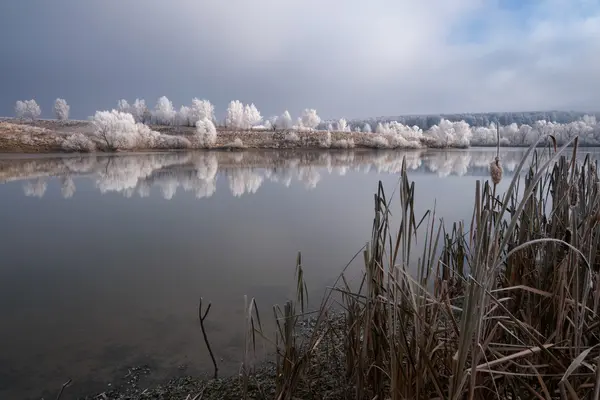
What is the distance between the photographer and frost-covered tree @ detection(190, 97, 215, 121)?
78.2 metres

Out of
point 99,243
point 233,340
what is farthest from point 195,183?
point 233,340

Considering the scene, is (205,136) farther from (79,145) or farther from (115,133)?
(79,145)

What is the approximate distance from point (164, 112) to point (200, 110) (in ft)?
38.7

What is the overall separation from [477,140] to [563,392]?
84282mm

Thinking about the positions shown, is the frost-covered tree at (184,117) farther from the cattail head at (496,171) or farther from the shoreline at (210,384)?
the cattail head at (496,171)

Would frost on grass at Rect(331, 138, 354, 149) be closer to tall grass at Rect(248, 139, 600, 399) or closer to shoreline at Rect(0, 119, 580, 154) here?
shoreline at Rect(0, 119, 580, 154)

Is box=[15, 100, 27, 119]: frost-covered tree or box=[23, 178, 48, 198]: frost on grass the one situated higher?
box=[15, 100, 27, 119]: frost-covered tree

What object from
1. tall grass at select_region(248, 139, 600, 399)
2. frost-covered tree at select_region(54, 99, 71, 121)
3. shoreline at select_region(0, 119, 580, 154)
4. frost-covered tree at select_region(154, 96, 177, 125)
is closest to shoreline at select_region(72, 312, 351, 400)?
tall grass at select_region(248, 139, 600, 399)

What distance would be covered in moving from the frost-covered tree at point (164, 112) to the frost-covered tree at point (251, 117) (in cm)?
1573

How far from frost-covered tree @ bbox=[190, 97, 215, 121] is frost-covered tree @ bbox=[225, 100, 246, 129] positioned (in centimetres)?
364

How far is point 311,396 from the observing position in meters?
2.58

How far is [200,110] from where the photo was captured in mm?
78812

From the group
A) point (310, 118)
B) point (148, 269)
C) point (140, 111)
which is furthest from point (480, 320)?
point (140, 111)

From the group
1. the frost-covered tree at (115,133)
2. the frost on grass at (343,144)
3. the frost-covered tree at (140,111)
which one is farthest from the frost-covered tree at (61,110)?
the frost on grass at (343,144)
